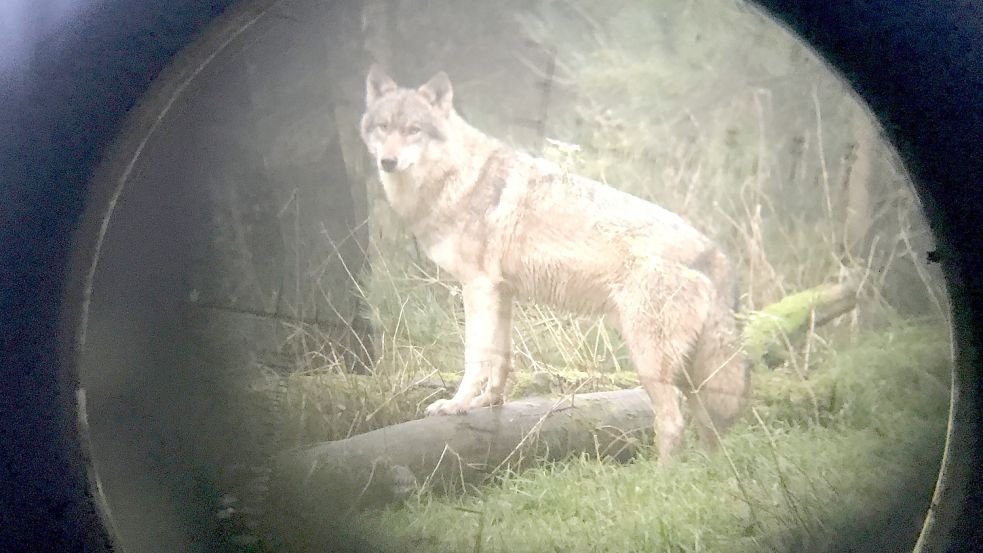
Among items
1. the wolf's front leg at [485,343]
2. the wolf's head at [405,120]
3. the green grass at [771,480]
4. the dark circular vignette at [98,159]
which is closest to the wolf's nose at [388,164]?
the wolf's head at [405,120]

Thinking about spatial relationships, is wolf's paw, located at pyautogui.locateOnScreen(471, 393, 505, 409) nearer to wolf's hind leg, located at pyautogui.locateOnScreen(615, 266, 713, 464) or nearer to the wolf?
the wolf

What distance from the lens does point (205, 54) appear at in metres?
1.03

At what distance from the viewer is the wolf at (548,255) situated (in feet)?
3.17

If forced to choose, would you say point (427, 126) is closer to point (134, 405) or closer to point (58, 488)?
point (134, 405)

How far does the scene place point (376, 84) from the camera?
1.01 meters

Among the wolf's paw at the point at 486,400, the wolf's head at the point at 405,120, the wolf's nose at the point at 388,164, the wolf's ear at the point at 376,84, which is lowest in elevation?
the wolf's paw at the point at 486,400

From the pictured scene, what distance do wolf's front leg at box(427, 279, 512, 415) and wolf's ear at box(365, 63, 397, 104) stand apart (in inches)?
10.1

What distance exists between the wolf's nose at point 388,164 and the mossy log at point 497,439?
308 millimetres

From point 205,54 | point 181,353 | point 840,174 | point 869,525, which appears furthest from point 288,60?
point 869,525

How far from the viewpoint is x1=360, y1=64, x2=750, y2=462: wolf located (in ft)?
→ 3.17

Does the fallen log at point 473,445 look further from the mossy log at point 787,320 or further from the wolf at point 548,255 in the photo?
the mossy log at point 787,320

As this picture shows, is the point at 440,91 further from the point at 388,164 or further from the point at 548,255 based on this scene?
the point at 548,255

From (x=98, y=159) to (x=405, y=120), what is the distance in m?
0.40

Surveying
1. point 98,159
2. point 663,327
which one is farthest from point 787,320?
point 98,159
